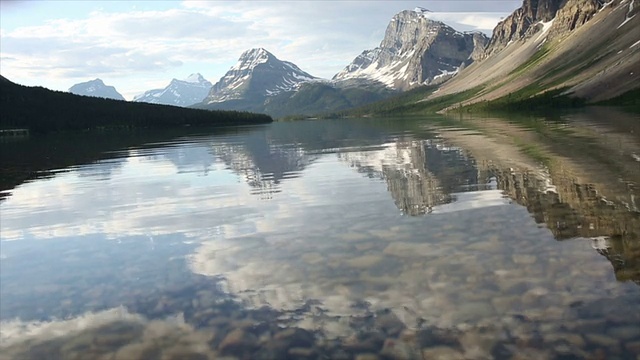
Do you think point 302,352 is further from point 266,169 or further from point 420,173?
point 266,169

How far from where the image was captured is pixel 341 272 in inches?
651

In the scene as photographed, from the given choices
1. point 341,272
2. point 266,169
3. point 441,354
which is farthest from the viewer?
point 266,169

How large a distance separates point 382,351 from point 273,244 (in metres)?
10.5

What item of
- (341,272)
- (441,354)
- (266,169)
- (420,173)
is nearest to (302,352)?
(441,354)

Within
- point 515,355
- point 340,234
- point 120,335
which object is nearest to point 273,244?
point 340,234

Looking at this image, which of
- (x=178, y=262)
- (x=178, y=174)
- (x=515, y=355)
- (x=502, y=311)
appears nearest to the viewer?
(x=515, y=355)

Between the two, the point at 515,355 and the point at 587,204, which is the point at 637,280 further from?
the point at 587,204

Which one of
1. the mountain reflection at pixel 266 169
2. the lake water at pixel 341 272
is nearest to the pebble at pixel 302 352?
the lake water at pixel 341 272

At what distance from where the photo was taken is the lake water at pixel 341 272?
38.5 ft

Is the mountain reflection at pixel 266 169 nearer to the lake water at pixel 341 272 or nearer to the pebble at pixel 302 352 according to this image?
the lake water at pixel 341 272

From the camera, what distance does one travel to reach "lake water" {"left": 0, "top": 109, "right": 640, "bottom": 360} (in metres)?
11.7

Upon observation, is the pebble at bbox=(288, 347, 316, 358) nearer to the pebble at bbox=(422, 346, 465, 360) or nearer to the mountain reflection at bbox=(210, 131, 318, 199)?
the pebble at bbox=(422, 346, 465, 360)

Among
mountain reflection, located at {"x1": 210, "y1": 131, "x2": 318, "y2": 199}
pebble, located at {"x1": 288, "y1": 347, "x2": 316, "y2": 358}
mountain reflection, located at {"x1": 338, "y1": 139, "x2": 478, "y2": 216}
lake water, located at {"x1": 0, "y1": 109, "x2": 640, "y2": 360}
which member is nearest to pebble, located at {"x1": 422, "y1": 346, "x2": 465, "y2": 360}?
lake water, located at {"x1": 0, "y1": 109, "x2": 640, "y2": 360}

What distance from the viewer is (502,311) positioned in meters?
12.6
